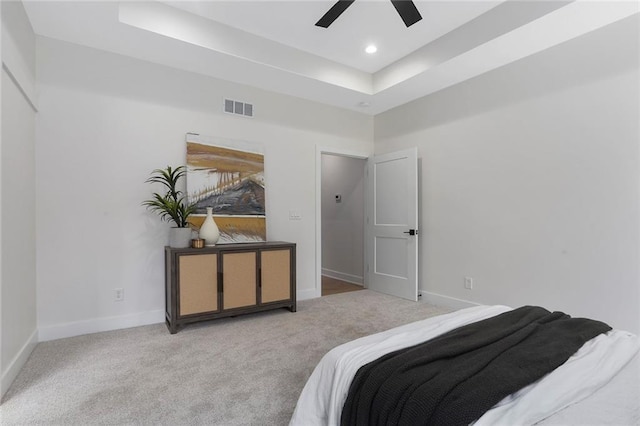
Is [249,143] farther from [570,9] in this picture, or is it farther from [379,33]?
[570,9]

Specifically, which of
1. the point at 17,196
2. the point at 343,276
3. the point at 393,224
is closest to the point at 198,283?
the point at 17,196

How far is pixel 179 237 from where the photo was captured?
3.21 m

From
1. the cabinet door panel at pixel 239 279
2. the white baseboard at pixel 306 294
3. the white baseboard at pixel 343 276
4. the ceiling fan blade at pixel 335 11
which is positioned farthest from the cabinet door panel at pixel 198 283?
the white baseboard at pixel 343 276

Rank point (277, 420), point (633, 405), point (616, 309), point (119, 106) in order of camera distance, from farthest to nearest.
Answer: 1. point (119, 106)
2. point (616, 309)
3. point (277, 420)
4. point (633, 405)

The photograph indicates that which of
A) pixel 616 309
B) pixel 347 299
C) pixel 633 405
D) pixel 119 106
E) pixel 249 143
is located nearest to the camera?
pixel 633 405

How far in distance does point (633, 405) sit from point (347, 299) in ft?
11.2

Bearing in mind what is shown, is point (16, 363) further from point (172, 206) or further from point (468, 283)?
point (468, 283)

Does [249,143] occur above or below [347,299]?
above

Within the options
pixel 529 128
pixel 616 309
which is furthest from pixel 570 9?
pixel 616 309

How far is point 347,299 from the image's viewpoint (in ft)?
14.2

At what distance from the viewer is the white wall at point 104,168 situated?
2906 mm

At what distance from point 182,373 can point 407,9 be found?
297 centimetres

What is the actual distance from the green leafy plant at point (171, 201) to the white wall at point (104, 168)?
0.27 feet

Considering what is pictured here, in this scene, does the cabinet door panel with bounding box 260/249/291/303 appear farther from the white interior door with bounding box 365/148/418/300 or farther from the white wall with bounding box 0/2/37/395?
the white wall with bounding box 0/2/37/395
